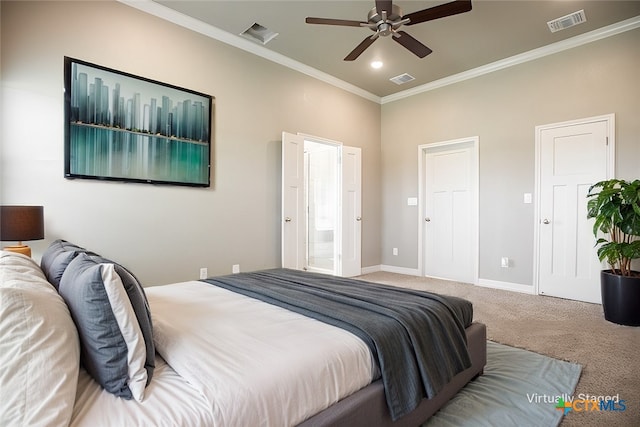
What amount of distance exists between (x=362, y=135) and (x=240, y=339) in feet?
15.8

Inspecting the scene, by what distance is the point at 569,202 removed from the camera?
3906mm

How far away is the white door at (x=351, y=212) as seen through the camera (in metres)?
5.13

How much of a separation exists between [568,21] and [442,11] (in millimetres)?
1925

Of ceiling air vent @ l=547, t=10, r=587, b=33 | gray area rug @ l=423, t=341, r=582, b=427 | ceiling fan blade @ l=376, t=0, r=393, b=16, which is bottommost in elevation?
gray area rug @ l=423, t=341, r=582, b=427

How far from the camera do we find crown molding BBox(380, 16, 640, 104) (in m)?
3.57

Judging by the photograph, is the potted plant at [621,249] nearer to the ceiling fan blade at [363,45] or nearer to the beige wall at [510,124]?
the beige wall at [510,124]

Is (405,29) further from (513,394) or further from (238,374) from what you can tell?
(238,374)

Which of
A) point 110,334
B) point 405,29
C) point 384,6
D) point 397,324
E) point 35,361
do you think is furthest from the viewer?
point 405,29

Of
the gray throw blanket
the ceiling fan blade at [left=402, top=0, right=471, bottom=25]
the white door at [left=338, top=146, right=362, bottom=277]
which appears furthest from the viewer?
the white door at [left=338, top=146, right=362, bottom=277]

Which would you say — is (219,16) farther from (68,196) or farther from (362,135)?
(362,135)

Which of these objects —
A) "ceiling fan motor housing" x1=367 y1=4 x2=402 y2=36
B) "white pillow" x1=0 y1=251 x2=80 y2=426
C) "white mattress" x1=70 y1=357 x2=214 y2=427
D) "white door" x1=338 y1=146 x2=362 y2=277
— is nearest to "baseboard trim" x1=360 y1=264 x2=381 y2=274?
"white door" x1=338 y1=146 x2=362 y2=277

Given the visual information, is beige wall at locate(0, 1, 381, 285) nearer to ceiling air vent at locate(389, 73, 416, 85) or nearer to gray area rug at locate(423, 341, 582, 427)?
ceiling air vent at locate(389, 73, 416, 85)

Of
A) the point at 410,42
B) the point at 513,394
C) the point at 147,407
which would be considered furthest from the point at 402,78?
the point at 147,407

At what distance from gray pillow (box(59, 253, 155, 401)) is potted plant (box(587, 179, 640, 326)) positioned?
3915 mm
